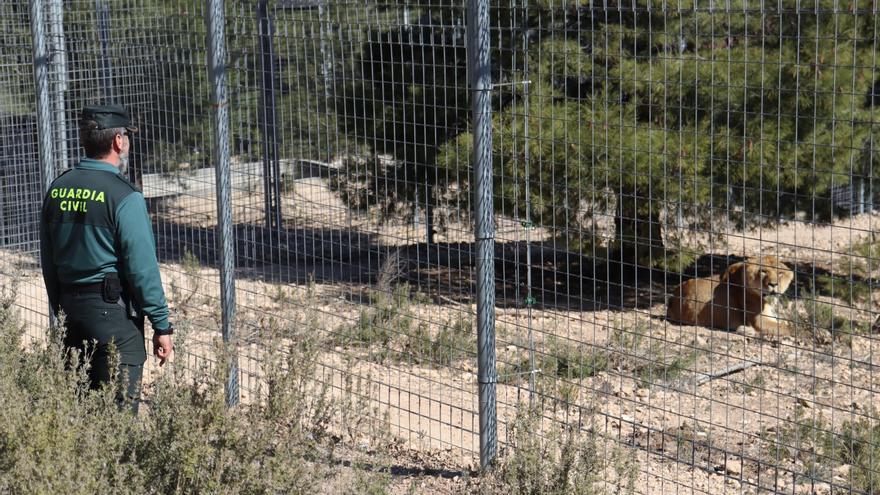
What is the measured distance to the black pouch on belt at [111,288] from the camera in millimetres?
5332

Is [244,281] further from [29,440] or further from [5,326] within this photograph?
[29,440]

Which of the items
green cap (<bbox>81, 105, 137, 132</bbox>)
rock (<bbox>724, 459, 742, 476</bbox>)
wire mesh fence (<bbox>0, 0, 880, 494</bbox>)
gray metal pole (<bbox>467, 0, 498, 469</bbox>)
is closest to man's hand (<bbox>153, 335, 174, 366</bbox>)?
wire mesh fence (<bbox>0, 0, 880, 494</bbox>)

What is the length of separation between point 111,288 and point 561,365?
389cm

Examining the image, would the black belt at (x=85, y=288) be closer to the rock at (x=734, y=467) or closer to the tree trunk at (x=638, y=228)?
the tree trunk at (x=638, y=228)

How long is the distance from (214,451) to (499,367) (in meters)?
4.32

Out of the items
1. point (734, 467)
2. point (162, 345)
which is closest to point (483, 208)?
point (162, 345)

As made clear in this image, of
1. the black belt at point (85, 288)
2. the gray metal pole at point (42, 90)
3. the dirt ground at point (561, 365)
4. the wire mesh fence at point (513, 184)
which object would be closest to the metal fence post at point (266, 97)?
the wire mesh fence at point (513, 184)

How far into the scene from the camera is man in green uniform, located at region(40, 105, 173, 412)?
5281mm

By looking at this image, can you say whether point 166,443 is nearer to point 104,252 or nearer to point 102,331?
point 102,331

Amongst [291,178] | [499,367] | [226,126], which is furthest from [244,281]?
[226,126]

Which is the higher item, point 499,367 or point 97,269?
point 97,269

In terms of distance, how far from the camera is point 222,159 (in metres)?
6.71

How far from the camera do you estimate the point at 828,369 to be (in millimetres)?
8836

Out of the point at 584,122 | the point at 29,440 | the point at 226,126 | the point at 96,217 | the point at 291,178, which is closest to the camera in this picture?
the point at 29,440
